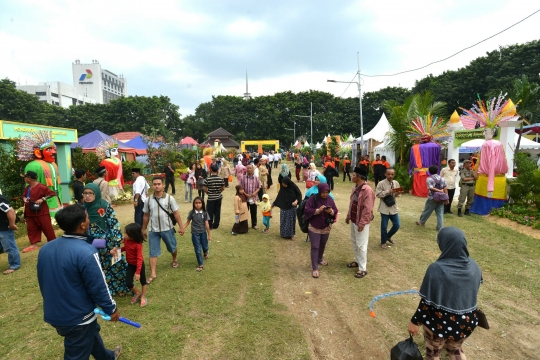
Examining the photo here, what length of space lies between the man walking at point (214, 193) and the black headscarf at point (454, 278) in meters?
5.42

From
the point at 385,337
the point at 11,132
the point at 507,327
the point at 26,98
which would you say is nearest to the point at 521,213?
the point at 507,327

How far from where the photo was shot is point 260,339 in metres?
3.32

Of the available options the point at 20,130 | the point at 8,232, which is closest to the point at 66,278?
the point at 8,232

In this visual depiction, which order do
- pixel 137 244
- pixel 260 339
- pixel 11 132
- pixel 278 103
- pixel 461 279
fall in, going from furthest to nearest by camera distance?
1. pixel 278 103
2. pixel 11 132
3. pixel 137 244
4. pixel 260 339
5. pixel 461 279

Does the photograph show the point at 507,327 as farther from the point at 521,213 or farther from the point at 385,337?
the point at 521,213

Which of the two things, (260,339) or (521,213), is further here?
(521,213)

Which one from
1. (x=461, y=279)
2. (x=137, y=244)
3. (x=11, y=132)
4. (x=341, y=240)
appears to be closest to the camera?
(x=461, y=279)

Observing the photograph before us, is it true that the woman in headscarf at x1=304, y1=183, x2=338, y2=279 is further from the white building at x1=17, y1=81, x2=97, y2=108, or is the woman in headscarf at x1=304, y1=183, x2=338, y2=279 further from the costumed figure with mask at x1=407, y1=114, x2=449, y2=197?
the white building at x1=17, y1=81, x2=97, y2=108

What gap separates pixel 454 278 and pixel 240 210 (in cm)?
547

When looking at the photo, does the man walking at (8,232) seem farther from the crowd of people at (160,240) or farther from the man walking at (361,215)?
the man walking at (361,215)

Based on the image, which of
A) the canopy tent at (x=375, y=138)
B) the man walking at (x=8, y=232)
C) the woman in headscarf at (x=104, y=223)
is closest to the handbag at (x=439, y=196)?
the woman in headscarf at (x=104, y=223)

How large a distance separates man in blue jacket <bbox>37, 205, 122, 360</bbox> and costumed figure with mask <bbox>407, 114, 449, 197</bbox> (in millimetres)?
12762

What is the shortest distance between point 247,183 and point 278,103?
5140 cm

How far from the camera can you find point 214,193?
7.29m
